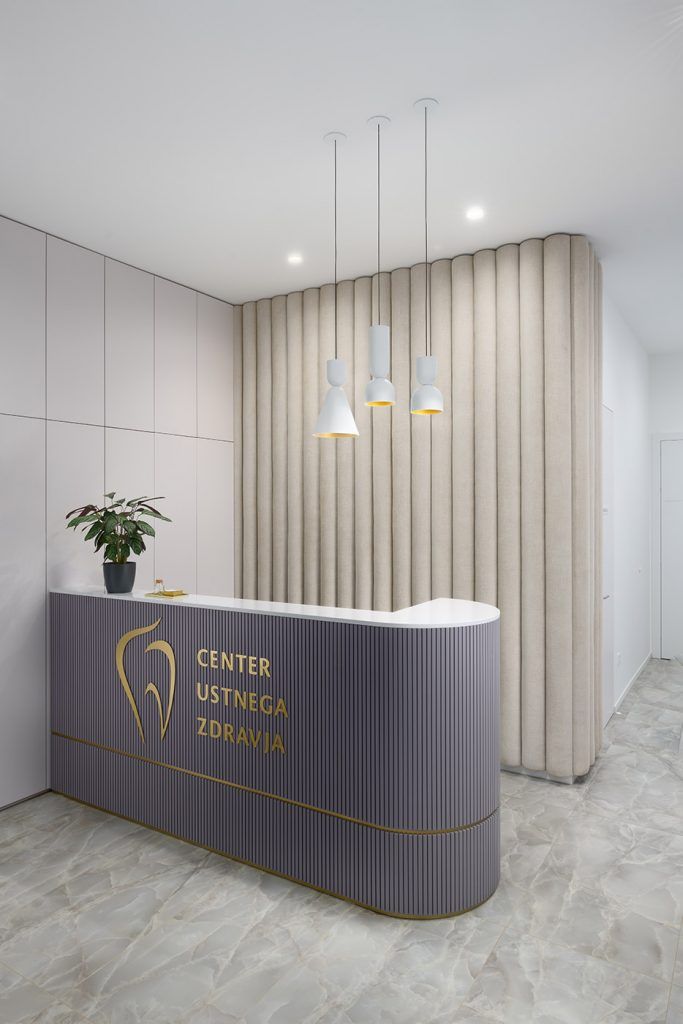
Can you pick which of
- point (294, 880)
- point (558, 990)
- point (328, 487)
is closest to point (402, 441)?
point (328, 487)

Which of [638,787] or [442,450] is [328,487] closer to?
[442,450]

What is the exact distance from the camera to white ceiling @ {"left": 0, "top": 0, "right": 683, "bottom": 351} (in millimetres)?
2182

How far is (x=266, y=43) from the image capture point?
227cm

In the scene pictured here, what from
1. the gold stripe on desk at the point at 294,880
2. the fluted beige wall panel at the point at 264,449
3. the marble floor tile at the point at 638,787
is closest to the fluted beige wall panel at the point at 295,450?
the fluted beige wall panel at the point at 264,449

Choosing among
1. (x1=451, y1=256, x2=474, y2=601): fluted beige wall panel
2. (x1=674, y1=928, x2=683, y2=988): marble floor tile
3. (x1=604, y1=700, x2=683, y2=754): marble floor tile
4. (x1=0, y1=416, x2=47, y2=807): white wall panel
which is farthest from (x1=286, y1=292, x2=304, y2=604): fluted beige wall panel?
(x1=674, y1=928, x2=683, y2=988): marble floor tile

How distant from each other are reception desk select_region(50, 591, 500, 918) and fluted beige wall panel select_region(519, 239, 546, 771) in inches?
35.7

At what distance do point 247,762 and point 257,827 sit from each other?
270 millimetres

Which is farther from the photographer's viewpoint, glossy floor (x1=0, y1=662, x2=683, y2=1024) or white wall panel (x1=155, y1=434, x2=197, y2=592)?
white wall panel (x1=155, y1=434, x2=197, y2=592)

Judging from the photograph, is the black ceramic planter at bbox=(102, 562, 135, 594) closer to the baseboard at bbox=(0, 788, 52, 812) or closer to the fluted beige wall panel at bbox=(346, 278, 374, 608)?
the baseboard at bbox=(0, 788, 52, 812)

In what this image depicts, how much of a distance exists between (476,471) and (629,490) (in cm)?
229

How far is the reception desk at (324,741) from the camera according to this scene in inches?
100

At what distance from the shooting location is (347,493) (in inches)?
181

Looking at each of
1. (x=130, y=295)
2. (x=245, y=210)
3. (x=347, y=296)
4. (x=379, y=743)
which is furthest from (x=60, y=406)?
(x=379, y=743)

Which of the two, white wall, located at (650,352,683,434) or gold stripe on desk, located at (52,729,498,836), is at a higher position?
white wall, located at (650,352,683,434)
